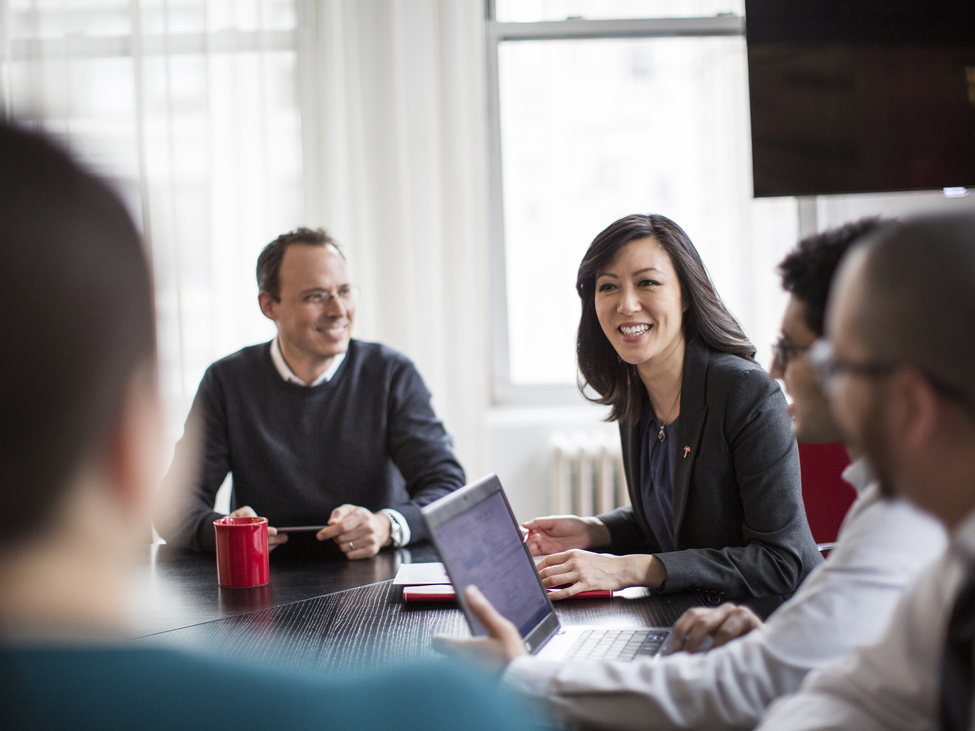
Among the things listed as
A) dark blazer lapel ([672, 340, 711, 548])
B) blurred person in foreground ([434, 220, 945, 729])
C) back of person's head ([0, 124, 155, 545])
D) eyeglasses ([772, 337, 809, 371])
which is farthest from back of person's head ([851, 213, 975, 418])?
dark blazer lapel ([672, 340, 711, 548])

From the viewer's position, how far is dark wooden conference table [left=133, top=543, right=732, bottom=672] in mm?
1194

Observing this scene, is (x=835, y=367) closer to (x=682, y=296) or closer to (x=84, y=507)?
(x=84, y=507)

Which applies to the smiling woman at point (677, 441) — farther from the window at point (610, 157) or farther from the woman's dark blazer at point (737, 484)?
the window at point (610, 157)

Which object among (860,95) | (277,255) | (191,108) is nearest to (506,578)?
(277,255)

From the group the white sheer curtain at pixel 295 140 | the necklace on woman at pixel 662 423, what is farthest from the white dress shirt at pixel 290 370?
the necklace on woman at pixel 662 423

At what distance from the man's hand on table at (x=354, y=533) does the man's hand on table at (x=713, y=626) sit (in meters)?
0.77

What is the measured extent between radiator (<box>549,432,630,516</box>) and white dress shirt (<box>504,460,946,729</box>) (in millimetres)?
2146

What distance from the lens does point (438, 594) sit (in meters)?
1.41

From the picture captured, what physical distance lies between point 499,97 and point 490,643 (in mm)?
2807

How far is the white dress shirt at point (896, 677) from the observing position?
74 centimetres

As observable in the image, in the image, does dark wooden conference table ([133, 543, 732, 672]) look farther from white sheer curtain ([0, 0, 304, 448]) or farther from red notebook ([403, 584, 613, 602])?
white sheer curtain ([0, 0, 304, 448])

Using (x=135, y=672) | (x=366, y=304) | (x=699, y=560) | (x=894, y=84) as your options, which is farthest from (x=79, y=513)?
(x=366, y=304)

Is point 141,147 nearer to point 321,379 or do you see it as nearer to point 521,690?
point 321,379

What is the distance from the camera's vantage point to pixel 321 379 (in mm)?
2344
